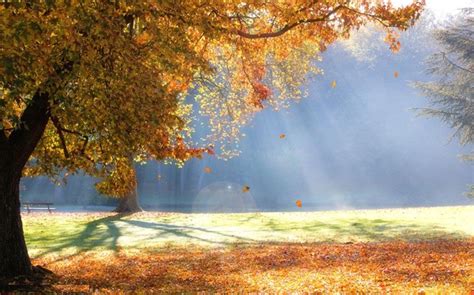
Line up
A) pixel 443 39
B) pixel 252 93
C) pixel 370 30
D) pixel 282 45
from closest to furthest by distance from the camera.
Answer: pixel 282 45, pixel 252 93, pixel 443 39, pixel 370 30

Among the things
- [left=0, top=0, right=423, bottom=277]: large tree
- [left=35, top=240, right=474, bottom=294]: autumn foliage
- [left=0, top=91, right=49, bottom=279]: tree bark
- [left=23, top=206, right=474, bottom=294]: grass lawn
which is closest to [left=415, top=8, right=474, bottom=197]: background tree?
[left=23, top=206, right=474, bottom=294]: grass lawn

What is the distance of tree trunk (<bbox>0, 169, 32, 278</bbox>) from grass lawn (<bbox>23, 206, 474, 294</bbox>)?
1.00 metres

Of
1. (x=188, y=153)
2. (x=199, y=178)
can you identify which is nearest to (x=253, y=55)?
(x=188, y=153)

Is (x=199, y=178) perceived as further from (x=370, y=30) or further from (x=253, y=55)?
(x=253, y=55)

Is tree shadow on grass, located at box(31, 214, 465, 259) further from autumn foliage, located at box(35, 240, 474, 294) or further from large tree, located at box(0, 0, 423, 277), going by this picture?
large tree, located at box(0, 0, 423, 277)

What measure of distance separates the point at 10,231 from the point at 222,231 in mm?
11886

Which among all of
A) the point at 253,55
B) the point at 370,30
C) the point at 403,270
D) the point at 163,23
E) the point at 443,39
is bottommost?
the point at 403,270

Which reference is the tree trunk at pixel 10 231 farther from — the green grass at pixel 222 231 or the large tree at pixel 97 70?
the green grass at pixel 222 231

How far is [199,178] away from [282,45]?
43.7m

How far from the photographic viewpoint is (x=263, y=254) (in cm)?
1417

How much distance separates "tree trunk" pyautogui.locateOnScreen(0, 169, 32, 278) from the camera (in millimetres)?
10234

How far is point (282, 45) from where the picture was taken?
1555 centimetres

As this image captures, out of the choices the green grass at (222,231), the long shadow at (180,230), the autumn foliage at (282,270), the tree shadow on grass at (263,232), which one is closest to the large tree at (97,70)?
the autumn foliage at (282,270)

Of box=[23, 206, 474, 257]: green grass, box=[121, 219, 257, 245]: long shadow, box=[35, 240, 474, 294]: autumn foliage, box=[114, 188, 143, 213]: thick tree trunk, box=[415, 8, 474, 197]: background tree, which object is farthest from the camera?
box=[114, 188, 143, 213]: thick tree trunk
